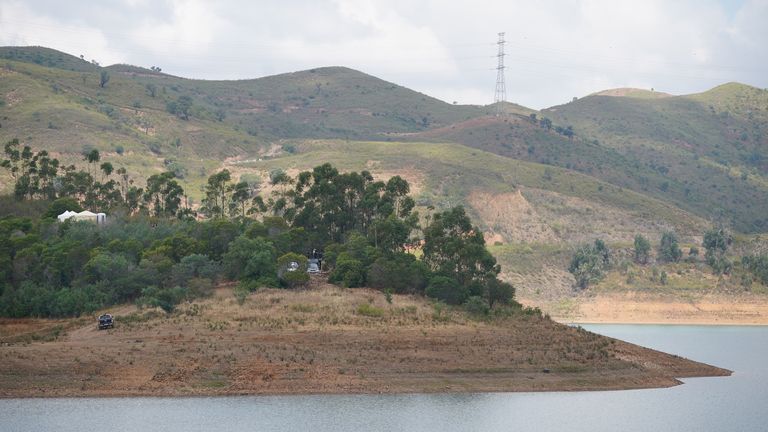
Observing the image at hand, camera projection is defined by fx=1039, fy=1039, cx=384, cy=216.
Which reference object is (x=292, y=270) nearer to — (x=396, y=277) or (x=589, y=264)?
(x=396, y=277)

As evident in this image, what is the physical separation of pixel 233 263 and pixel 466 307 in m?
19.2

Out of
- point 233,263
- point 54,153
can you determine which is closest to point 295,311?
point 233,263

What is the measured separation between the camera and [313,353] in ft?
220

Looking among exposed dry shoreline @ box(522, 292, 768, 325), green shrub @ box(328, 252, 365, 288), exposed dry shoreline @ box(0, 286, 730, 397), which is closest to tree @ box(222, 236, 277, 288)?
exposed dry shoreline @ box(0, 286, 730, 397)

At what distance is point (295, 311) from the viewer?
76.0 m

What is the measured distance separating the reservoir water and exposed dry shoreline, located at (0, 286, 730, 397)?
1.74 meters

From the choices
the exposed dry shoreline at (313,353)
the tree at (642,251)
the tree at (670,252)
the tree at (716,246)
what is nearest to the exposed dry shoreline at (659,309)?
the tree at (716,246)

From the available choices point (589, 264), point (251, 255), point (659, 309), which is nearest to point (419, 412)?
point (251, 255)

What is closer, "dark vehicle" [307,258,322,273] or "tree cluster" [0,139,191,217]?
"dark vehicle" [307,258,322,273]

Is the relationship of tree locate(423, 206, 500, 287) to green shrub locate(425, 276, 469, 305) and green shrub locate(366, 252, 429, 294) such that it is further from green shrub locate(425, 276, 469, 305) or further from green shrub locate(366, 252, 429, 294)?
green shrub locate(366, 252, 429, 294)

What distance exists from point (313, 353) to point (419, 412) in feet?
36.9

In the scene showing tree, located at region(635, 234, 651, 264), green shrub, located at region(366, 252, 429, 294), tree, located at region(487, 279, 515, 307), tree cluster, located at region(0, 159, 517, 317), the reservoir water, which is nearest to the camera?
the reservoir water

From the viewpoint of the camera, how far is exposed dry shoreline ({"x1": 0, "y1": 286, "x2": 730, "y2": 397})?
61938 millimetres

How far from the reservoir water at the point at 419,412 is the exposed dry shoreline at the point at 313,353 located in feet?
5.69
